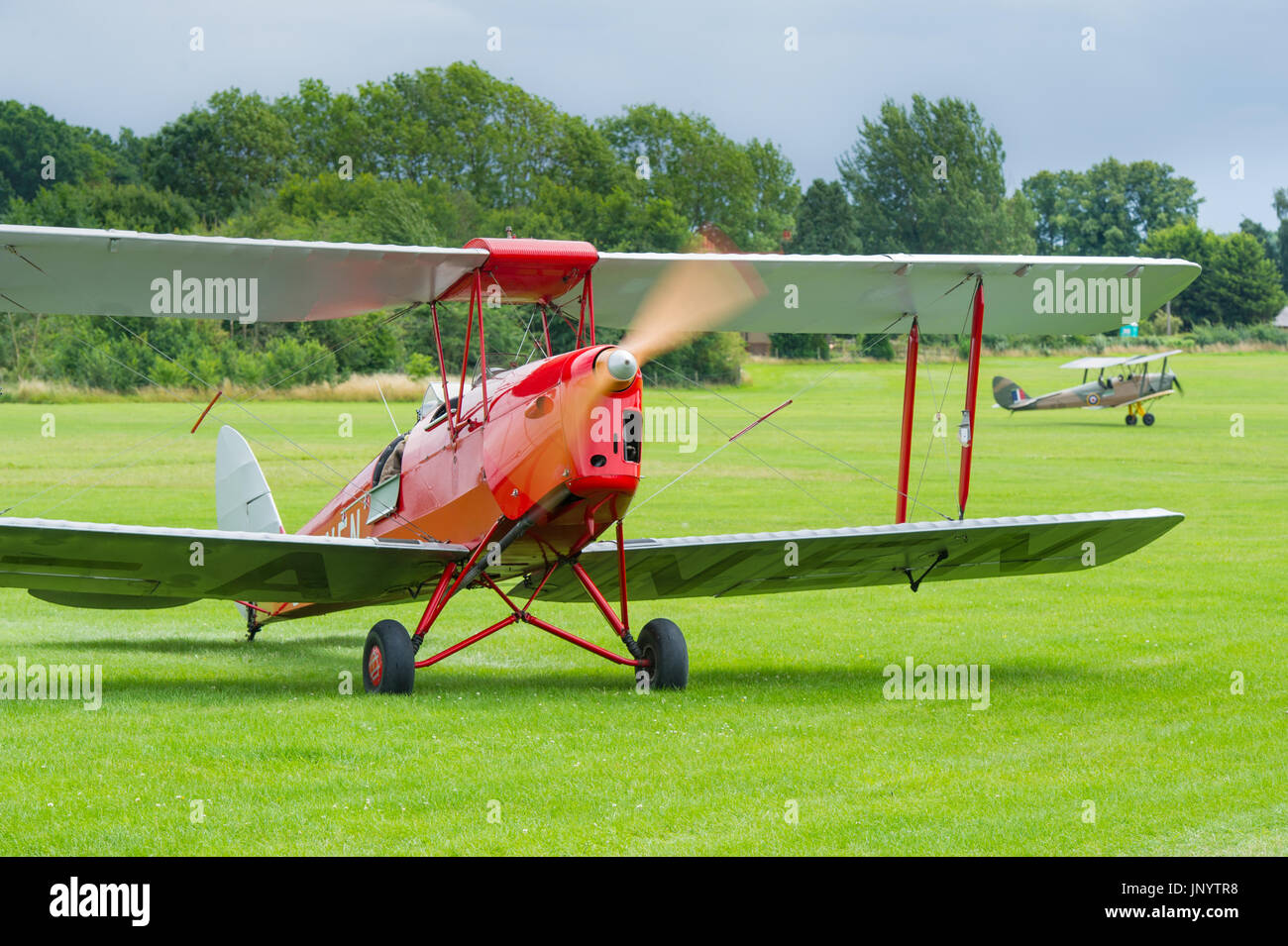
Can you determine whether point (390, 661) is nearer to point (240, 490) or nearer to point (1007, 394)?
point (240, 490)

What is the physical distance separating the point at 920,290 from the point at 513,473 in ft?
12.8

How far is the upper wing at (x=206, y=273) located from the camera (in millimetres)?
8539

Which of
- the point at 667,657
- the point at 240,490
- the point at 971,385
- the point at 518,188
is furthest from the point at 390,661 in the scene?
the point at 518,188

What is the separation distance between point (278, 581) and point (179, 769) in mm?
2495

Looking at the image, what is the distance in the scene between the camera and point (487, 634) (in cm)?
859

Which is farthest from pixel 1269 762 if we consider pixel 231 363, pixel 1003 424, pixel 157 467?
pixel 1003 424

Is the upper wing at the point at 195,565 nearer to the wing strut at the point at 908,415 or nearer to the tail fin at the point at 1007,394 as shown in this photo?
the wing strut at the point at 908,415

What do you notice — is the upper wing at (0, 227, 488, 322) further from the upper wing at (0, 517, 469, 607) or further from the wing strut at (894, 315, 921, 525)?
the wing strut at (894, 315, 921, 525)

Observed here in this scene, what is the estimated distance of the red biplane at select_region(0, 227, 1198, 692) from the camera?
804 cm

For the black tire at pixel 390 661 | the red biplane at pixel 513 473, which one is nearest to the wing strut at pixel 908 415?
the red biplane at pixel 513 473

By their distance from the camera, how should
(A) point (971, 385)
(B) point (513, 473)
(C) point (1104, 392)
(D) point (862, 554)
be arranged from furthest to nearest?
1. (C) point (1104, 392)
2. (A) point (971, 385)
3. (D) point (862, 554)
4. (B) point (513, 473)

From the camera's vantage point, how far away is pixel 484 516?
8.52 metres

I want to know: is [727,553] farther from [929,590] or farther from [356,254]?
[929,590]
